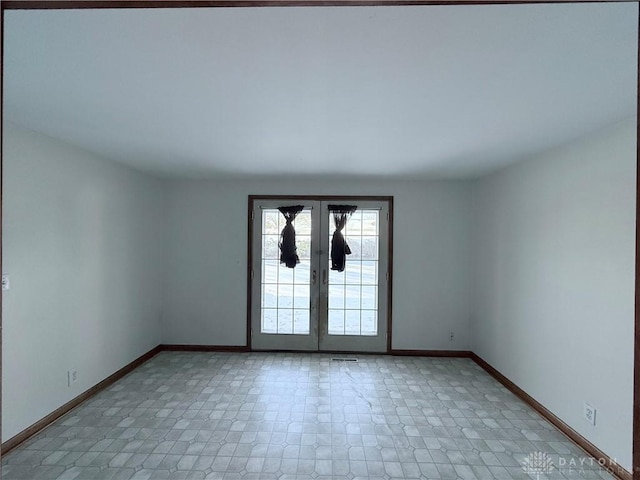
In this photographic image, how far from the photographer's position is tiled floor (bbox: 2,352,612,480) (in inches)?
84.2

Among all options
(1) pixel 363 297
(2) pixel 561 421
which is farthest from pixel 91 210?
(2) pixel 561 421

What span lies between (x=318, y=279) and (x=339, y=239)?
Result: 61cm

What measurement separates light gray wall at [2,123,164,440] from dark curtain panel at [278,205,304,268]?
1745 mm

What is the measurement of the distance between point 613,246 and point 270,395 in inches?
121

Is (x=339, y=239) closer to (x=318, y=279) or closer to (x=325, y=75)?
(x=318, y=279)

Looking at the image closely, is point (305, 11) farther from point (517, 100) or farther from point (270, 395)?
point (270, 395)

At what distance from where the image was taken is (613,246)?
216 cm

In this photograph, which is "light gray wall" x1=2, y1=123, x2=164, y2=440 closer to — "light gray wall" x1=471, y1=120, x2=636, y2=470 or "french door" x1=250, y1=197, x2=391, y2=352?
"french door" x1=250, y1=197, x2=391, y2=352

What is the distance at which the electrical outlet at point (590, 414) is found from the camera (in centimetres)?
227

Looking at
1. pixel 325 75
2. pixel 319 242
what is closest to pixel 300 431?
pixel 319 242

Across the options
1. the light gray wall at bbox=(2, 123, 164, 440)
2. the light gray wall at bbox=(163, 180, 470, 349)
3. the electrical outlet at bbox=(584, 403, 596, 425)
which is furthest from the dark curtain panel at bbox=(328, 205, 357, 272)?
the electrical outlet at bbox=(584, 403, 596, 425)

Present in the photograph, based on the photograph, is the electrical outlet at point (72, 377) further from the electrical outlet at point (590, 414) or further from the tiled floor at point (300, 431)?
the electrical outlet at point (590, 414)

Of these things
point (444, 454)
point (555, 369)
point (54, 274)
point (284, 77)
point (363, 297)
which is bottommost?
point (444, 454)

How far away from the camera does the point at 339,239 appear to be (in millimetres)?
4242
